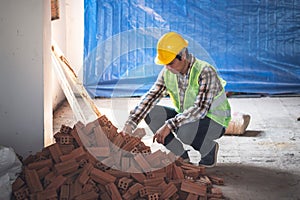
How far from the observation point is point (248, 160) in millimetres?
4910

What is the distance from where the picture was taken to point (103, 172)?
12.4 feet

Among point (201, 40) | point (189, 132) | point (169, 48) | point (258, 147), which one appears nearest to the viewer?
point (169, 48)

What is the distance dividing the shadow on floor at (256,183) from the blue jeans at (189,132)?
10.0 inches

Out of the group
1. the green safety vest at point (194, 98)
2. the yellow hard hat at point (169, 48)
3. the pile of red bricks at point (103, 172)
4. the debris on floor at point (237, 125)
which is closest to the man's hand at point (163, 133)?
the pile of red bricks at point (103, 172)

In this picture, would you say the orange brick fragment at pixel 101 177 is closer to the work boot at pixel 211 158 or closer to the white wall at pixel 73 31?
the work boot at pixel 211 158

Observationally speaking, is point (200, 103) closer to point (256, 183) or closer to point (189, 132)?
point (189, 132)

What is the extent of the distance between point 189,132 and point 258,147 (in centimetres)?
121

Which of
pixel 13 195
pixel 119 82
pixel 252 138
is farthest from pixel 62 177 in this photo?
pixel 119 82

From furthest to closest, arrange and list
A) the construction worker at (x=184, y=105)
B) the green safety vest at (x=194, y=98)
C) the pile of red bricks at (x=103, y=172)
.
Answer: the green safety vest at (x=194, y=98) → the construction worker at (x=184, y=105) → the pile of red bricks at (x=103, y=172)

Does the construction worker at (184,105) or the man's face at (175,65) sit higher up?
the man's face at (175,65)

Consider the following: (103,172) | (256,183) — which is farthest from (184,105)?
(103,172)

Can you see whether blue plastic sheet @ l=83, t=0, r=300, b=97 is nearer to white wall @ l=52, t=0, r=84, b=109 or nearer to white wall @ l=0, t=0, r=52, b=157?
white wall @ l=52, t=0, r=84, b=109

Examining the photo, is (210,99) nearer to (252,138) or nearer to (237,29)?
(252,138)

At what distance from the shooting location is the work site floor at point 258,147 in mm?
4176
